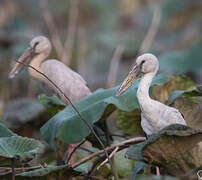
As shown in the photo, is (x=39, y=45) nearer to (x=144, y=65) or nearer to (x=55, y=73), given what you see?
(x=55, y=73)

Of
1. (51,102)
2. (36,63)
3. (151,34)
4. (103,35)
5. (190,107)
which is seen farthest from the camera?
(103,35)

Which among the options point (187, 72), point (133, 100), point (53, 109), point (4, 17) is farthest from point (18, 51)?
point (133, 100)

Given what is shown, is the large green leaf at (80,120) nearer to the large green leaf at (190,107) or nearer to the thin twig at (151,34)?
the large green leaf at (190,107)

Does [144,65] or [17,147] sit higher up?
[144,65]

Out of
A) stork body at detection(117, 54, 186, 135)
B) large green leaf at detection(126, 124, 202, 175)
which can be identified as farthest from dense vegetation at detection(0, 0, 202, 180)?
stork body at detection(117, 54, 186, 135)

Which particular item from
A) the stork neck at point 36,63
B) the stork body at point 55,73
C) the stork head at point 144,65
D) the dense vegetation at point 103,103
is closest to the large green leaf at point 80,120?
the dense vegetation at point 103,103

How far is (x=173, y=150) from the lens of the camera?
3.21 metres

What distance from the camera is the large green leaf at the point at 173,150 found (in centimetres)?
309

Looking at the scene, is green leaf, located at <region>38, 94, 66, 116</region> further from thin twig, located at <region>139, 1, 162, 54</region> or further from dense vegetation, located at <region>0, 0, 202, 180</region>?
thin twig, located at <region>139, 1, 162, 54</region>

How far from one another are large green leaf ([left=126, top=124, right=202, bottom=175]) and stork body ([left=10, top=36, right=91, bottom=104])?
2.19m

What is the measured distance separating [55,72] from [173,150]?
8.49 feet

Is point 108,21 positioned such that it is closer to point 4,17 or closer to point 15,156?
point 4,17

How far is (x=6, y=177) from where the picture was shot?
137 inches

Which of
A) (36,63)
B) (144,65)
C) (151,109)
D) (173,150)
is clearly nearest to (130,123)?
(144,65)
